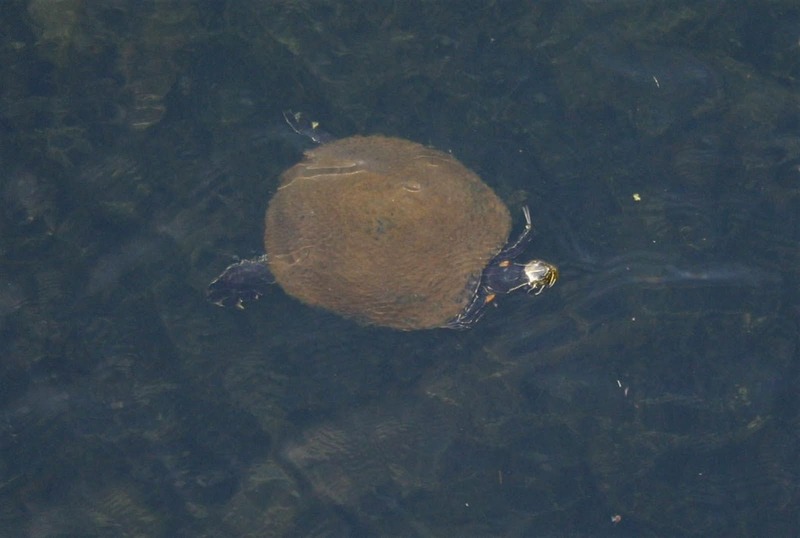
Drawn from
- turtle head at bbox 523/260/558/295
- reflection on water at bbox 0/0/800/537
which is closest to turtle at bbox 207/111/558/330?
turtle head at bbox 523/260/558/295

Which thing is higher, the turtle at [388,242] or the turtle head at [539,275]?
the turtle at [388,242]

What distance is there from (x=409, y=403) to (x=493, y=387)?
583mm

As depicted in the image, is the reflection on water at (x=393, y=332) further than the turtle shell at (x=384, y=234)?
Yes

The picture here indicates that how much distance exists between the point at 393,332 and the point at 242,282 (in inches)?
42.4

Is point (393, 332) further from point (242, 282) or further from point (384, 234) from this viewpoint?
point (242, 282)

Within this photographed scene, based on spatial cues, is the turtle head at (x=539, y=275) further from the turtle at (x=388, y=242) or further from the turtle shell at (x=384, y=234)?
the turtle shell at (x=384, y=234)

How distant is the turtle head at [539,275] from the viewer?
195 inches

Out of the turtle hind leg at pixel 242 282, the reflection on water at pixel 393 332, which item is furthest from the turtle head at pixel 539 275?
the turtle hind leg at pixel 242 282

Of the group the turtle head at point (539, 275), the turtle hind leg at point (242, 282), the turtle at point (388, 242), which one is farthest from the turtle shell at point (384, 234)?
the turtle head at point (539, 275)

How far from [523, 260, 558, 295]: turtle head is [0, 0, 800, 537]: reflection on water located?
0.18 metres

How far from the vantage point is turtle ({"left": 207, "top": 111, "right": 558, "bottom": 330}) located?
182 inches

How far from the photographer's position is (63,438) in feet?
16.2

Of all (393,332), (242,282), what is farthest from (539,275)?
(242,282)

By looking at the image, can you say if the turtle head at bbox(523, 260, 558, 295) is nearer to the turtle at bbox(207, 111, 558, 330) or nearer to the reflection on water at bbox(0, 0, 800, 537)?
the turtle at bbox(207, 111, 558, 330)
